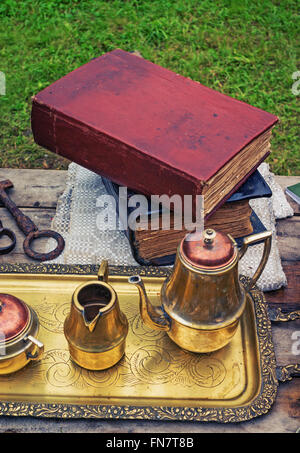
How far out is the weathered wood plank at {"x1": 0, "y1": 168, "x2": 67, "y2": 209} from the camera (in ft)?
5.40

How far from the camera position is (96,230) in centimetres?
158

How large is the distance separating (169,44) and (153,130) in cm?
174

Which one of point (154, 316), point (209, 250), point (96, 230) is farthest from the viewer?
point (96, 230)

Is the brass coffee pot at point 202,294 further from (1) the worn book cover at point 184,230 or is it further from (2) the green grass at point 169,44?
(2) the green grass at point 169,44

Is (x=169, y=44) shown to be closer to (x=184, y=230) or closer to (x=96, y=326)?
(x=184, y=230)

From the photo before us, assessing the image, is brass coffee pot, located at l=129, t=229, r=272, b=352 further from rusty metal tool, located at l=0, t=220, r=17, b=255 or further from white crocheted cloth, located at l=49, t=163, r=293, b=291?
rusty metal tool, located at l=0, t=220, r=17, b=255

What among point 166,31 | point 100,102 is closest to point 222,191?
point 100,102

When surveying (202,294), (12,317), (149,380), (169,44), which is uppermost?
(202,294)

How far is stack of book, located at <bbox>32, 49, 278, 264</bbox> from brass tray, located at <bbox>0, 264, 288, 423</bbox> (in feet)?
0.98

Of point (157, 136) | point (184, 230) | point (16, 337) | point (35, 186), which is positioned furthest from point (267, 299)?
point (35, 186)

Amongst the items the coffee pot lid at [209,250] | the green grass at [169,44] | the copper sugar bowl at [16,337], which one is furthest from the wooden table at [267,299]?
the green grass at [169,44]

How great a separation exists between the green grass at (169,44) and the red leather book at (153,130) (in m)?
1.00

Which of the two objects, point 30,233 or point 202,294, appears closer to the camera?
point 202,294

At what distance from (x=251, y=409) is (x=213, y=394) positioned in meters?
0.08
